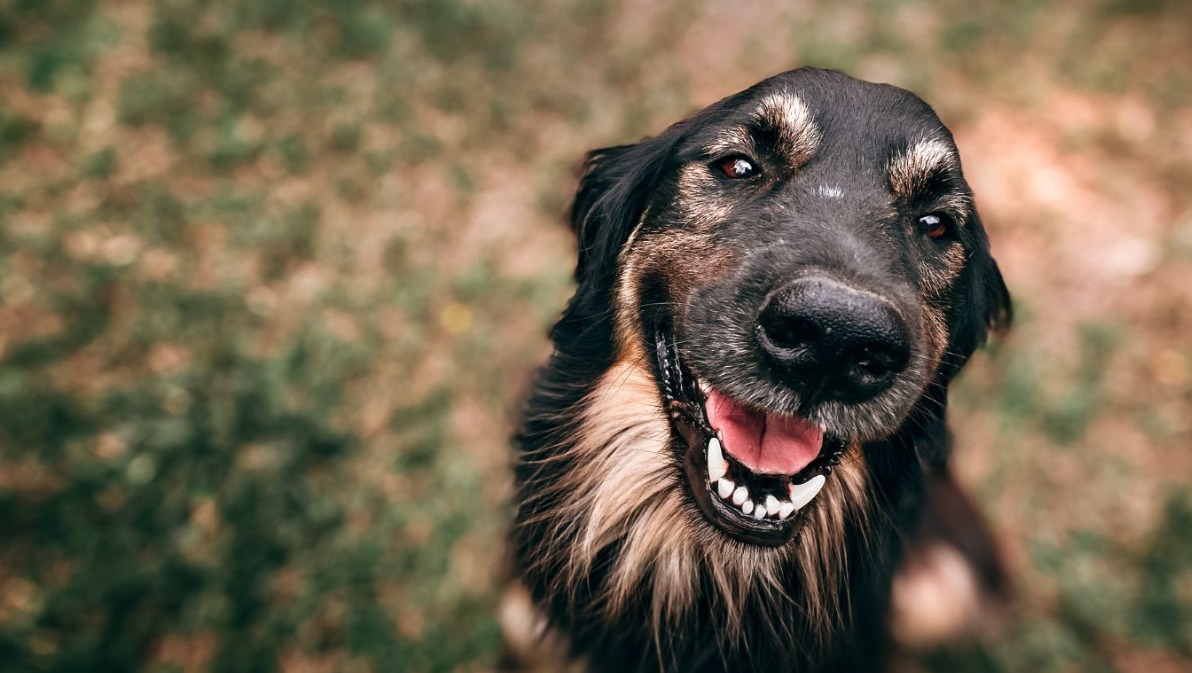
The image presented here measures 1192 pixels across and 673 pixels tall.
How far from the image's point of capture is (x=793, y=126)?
2.16m

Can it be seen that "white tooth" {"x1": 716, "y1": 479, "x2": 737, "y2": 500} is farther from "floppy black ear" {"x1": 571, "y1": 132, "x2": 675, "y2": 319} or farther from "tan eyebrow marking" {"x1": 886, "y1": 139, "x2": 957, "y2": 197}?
"tan eyebrow marking" {"x1": 886, "y1": 139, "x2": 957, "y2": 197}

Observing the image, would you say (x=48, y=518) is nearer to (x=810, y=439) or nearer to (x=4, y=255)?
(x=4, y=255)

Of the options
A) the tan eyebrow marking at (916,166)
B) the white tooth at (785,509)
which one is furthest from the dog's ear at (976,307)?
the white tooth at (785,509)

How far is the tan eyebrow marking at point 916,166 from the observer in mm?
2129

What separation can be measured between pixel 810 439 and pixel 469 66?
368 centimetres

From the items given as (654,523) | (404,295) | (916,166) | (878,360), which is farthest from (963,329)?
(404,295)

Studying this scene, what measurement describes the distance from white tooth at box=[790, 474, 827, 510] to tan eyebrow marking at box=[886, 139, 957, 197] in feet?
2.92

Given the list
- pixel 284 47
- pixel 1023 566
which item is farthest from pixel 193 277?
pixel 1023 566

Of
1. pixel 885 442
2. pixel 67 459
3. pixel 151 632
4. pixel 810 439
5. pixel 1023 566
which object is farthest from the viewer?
pixel 1023 566

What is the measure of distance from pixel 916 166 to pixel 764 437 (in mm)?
930

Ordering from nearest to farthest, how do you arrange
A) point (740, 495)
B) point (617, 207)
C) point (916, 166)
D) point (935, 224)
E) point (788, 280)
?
point (788, 280), point (740, 495), point (916, 166), point (935, 224), point (617, 207)

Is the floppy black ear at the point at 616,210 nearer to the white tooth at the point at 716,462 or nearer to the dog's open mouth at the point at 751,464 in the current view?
the dog's open mouth at the point at 751,464

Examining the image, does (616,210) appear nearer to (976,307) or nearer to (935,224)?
(935,224)

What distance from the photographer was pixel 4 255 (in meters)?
3.76
